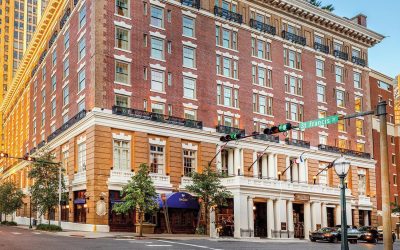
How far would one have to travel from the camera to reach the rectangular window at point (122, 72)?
50.8 metres

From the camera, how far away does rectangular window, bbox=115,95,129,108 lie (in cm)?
5033

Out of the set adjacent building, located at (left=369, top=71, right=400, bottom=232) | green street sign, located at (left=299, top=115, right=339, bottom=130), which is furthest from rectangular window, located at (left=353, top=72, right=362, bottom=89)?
green street sign, located at (left=299, top=115, right=339, bottom=130)

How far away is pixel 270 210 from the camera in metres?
55.4

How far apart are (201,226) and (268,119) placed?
18569 mm

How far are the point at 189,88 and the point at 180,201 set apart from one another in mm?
13499

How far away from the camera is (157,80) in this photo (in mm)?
53969

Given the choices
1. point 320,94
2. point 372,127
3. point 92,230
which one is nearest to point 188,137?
point 92,230

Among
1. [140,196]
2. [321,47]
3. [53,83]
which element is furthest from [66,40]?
[321,47]

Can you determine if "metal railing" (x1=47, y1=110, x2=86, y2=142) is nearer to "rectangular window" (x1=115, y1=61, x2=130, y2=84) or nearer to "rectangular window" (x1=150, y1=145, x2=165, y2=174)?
"rectangular window" (x1=115, y1=61, x2=130, y2=84)

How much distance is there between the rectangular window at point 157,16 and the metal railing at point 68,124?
12.1 metres

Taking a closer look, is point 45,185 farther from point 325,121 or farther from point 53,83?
point 325,121

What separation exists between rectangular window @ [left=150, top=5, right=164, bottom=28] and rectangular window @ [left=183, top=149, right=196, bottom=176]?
533 inches

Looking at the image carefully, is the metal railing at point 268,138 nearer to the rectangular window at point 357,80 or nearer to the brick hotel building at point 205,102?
the brick hotel building at point 205,102

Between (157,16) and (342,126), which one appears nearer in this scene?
(157,16)
